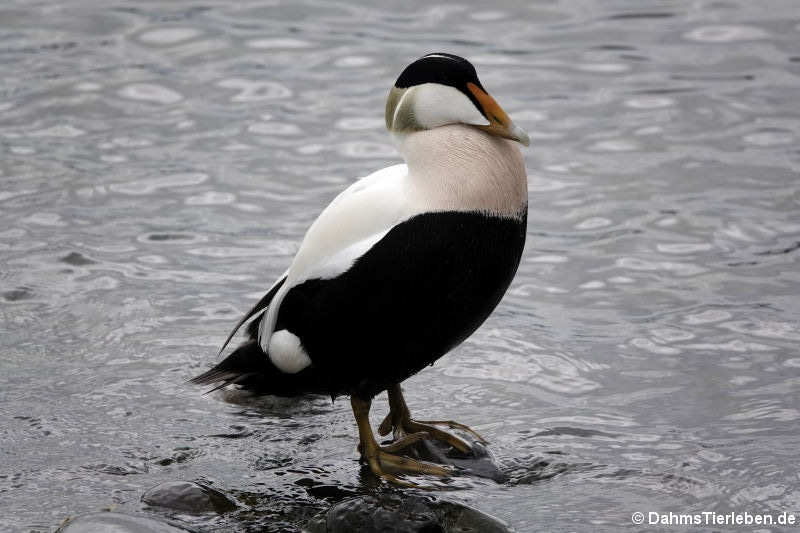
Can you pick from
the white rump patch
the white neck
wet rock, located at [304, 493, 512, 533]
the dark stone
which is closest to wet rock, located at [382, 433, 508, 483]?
wet rock, located at [304, 493, 512, 533]

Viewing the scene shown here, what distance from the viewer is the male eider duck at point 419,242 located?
3889 mm

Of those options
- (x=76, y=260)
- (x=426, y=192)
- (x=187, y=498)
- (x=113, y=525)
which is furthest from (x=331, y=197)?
(x=113, y=525)

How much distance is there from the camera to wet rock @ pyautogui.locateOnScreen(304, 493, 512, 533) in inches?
147

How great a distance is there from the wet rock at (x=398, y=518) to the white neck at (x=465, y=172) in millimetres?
932

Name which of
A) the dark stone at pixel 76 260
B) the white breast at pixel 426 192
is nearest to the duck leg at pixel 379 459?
the white breast at pixel 426 192

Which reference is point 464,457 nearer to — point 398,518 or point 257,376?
point 398,518

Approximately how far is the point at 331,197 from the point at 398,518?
12.6 ft

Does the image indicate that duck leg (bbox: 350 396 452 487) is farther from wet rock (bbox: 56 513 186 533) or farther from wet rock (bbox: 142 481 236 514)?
wet rock (bbox: 56 513 186 533)

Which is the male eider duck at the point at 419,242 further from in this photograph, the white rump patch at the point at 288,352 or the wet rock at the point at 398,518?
the wet rock at the point at 398,518

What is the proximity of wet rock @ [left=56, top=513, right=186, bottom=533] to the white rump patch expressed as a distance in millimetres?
759

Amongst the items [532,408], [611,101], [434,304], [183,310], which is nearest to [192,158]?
[183,310]

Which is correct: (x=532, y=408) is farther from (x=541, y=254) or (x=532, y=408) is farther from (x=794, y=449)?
(x=541, y=254)

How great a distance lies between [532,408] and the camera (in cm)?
490

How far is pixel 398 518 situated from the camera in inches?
148
